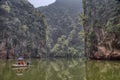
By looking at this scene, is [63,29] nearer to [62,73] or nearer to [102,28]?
[102,28]

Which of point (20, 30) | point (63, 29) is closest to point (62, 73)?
point (20, 30)

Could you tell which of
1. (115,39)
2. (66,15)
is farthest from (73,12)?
(115,39)

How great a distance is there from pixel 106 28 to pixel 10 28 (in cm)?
1961

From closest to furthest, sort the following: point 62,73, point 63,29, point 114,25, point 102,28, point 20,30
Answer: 1. point 62,73
2. point 114,25
3. point 102,28
4. point 20,30
5. point 63,29

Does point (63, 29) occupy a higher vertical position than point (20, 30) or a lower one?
higher

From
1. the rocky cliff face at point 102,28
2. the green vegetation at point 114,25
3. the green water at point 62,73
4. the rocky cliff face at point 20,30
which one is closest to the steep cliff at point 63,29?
the rocky cliff face at point 20,30

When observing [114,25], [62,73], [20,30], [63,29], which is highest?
[63,29]

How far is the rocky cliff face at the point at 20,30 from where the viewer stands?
44969 mm

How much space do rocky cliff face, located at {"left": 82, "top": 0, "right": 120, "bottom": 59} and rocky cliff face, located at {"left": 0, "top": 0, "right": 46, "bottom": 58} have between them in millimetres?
13699

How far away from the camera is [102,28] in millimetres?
37031

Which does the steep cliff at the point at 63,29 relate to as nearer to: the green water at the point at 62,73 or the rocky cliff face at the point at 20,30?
the rocky cliff face at the point at 20,30

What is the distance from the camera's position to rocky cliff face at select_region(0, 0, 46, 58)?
44969 millimetres

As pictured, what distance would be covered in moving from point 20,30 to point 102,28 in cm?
1985

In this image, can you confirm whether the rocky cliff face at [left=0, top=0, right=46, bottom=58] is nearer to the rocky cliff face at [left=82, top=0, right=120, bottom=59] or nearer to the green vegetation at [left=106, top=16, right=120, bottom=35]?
the rocky cliff face at [left=82, top=0, right=120, bottom=59]
